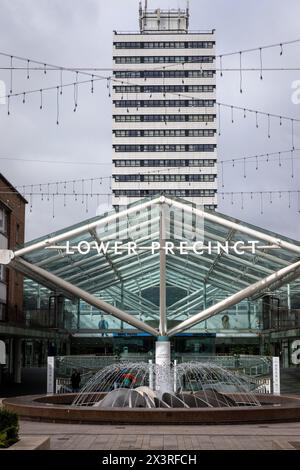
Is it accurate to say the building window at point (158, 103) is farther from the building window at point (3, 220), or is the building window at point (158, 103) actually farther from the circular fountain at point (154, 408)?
the circular fountain at point (154, 408)

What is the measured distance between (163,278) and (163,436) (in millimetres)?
18687

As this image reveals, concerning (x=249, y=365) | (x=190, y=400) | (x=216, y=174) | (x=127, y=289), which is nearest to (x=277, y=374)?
(x=249, y=365)

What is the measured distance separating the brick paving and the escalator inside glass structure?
580 inches

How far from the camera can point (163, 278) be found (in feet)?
110

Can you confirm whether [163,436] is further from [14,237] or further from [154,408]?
[14,237]

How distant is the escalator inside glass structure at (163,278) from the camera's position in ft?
107

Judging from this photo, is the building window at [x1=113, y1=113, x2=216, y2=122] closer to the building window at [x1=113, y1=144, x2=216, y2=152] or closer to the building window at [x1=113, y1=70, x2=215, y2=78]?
the building window at [x1=113, y1=144, x2=216, y2=152]

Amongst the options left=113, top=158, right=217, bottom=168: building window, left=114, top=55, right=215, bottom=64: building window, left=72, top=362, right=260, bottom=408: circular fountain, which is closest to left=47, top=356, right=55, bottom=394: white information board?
left=72, top=362, right=260, bottom=408: circular fountain

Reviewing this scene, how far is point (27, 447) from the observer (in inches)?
360

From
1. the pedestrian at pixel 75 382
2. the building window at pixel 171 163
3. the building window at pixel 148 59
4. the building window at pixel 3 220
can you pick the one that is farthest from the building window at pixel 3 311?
the building window at pixel 148 59

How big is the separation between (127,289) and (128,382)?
26961 mm

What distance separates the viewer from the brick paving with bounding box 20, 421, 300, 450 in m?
13.2

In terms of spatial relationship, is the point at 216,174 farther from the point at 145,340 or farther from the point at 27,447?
the point at 27,447

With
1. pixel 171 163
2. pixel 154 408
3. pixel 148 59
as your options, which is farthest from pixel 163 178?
pixel 154 408
